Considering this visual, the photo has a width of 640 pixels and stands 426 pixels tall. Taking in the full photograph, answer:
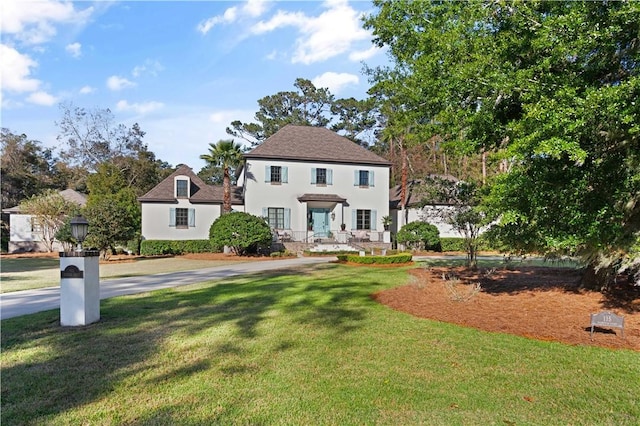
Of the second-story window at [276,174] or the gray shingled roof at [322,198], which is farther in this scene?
the second-story window at [276,174]

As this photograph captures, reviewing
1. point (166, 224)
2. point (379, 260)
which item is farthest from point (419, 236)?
point (166, 224)

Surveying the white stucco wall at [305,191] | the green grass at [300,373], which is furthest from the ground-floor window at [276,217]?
the green grass at [300,373]

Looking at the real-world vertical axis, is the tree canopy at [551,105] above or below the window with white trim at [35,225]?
above

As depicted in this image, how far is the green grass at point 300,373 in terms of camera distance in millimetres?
3684

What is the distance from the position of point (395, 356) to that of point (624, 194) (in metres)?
5.14

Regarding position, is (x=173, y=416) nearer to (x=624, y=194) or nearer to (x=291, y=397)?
(x=291, y=397)

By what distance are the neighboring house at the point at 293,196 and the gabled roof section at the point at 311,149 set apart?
7cm

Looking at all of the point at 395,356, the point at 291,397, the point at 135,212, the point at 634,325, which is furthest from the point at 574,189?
the point at 135,212

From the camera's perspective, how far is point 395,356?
5.26 meters

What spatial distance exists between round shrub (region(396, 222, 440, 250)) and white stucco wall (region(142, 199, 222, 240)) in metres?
14.5

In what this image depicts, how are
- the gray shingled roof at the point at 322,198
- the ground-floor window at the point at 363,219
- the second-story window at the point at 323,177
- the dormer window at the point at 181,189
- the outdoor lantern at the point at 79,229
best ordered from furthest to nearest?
the ground-floor window at the point at 363,219 < the second-story window at the point at 323,177 < the dormer window at the point at 181,189 < the gray shingled roof at the point at 322,198 < the outdoor lantern at the point at 79,229

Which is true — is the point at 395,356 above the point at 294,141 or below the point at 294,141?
below

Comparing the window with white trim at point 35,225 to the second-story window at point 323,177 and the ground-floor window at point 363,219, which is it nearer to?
the second-story window at point 323,177

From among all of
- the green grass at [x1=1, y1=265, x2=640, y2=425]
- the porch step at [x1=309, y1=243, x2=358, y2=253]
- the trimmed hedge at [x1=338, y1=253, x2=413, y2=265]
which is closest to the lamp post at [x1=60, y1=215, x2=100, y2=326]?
the green grass at [x1=1, y1=265, x2=640, y2=425]
